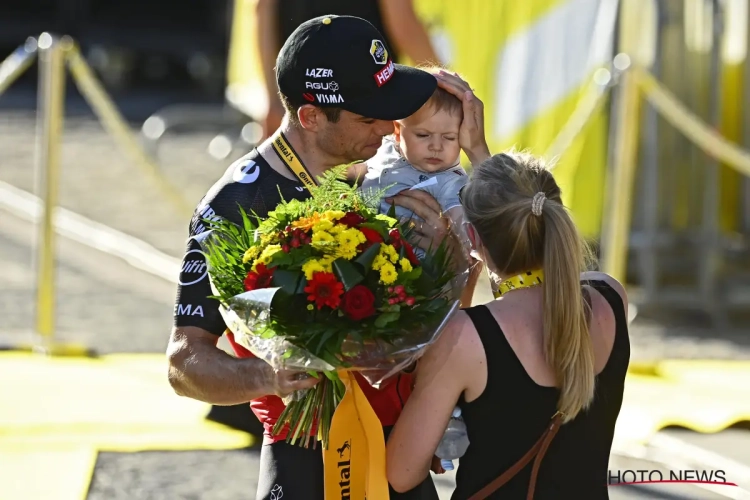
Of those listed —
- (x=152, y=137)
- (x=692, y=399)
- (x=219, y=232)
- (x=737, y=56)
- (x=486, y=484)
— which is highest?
(x=152, y=137)

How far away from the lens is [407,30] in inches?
239

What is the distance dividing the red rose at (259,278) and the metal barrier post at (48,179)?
441cm

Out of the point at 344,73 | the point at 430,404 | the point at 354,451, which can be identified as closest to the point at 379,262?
the point at 430,404

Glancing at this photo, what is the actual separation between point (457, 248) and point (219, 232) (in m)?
0.59

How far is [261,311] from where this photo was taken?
2652mm

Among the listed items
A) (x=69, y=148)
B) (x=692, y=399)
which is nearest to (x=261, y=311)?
(x=692, y=399)

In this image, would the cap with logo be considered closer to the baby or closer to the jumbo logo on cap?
the jumbo logo on cap

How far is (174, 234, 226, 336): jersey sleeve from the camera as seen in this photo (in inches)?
120

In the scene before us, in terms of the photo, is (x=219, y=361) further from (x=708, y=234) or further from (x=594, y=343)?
(x=708, y=234)

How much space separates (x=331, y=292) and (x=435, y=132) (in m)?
0.94

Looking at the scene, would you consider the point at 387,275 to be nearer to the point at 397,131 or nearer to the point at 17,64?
the point at 397,131

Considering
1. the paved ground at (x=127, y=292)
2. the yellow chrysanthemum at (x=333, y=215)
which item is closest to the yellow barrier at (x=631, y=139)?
the paved ground at (x=127, y=292)

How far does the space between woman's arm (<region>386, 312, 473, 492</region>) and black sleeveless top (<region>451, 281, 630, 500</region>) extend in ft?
0.20

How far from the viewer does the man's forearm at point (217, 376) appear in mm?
2842
